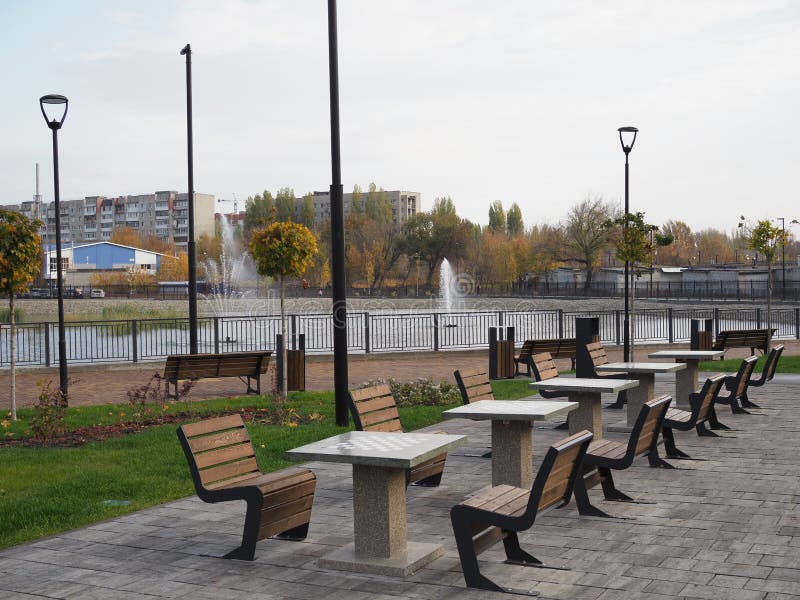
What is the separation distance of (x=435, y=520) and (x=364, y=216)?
110504mm

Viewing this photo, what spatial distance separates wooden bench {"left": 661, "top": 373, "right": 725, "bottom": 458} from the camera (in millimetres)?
10117

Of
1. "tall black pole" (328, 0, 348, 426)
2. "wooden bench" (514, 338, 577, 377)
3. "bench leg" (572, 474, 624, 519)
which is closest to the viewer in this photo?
"bench leg" (572, 474, 624, 519)

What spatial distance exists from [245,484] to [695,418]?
6.03 metres

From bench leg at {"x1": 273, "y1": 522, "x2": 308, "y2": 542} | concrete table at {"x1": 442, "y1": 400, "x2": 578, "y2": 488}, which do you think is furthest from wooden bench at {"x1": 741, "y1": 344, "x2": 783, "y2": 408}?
bench leg at {"x1": 273, "y1": 522, "x2": 308, "y2": 542}

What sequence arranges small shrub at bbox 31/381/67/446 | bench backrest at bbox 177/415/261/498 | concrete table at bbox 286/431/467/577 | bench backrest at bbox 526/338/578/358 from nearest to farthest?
1. concrete table at bbox 286/431/467/577
2. bench backrest at bbox 177/415/261/498
3. small shrub at bbox 31/381/67/446
4. bench backrest at bbox 526/338/578/358

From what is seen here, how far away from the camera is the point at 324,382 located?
772 inches

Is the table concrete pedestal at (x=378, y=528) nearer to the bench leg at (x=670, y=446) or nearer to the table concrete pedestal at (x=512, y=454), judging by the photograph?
the table concrete pedestal at (x=512, y=454)

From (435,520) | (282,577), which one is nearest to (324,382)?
(435,520)

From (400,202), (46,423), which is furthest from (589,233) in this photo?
(400,202)

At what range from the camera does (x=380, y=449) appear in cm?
635

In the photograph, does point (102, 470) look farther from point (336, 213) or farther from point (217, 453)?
point (336, 213)

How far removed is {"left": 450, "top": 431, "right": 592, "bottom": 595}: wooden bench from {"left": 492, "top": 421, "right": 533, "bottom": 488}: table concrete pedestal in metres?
2.09

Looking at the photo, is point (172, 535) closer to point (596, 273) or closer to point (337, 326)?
point (337, 326)

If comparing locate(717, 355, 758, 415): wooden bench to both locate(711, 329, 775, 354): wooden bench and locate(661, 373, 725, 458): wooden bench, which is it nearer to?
locate(661, 373, 725, 458): wooden bench
